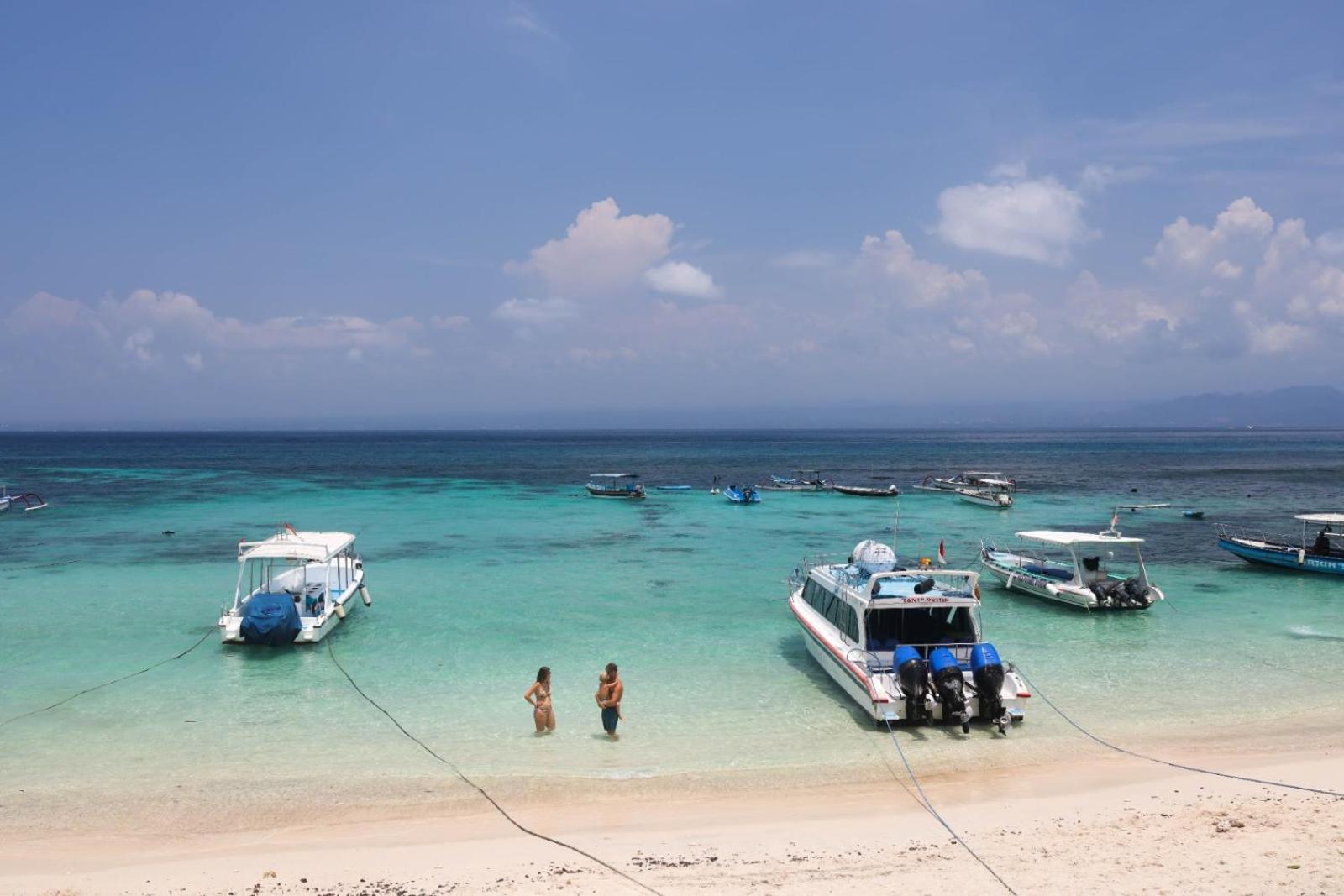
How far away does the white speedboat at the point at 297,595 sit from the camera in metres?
22.0

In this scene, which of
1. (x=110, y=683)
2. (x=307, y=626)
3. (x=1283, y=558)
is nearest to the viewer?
Result: (x=110, y=683)

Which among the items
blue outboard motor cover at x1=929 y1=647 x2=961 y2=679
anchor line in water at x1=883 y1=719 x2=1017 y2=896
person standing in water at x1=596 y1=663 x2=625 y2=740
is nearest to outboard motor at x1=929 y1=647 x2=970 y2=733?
blue outboard motor cover at x1=929 y1=647 x2=961 y2=679

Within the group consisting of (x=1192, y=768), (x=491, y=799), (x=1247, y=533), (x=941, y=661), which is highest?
(x=941, y=661)

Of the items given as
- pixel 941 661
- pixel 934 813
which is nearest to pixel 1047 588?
pixel 941 661

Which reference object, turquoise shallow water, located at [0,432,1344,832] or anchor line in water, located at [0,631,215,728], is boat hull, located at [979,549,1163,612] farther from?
anchor line in water, located at [0,631,215,728]

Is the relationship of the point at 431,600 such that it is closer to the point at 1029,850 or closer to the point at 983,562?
the point at 983,562

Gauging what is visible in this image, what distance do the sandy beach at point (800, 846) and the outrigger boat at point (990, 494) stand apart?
1940 inches

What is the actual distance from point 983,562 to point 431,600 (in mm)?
19619

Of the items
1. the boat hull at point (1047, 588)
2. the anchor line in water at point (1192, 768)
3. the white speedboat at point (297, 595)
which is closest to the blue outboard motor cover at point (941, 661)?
the anchor line in water at point (1192, 768)

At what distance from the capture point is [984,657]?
16203mm

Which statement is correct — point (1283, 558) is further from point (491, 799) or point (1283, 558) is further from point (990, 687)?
point (491, 799)

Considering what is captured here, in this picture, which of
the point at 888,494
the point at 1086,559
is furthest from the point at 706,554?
the point at 888,494

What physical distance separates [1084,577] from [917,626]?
12721 mm

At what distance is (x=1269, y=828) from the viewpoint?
1151 centimetres
